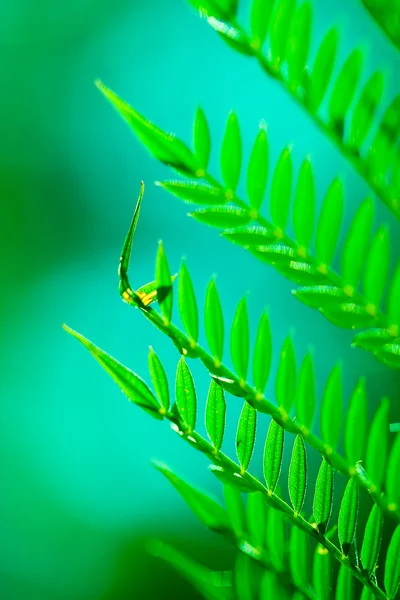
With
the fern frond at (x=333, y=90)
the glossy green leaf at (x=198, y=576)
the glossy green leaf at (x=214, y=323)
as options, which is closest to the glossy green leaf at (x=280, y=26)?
the fern frond at (x=333, y=90)

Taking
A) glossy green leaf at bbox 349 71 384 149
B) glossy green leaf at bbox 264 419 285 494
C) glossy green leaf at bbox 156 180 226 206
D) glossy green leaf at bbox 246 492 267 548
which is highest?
glossy green leaf at bbox 349 71 384 149

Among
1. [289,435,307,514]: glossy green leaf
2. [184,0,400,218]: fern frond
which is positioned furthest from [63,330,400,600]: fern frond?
[184,0,400,218]: fern frond

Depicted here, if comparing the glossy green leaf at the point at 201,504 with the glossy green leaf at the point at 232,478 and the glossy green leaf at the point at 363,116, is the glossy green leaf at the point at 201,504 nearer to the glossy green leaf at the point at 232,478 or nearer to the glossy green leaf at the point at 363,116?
the glossy green leaf at the point at 232,478

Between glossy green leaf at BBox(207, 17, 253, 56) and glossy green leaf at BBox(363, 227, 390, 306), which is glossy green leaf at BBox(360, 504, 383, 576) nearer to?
glossy green leaf at BBox(363, 227, 390, 306)

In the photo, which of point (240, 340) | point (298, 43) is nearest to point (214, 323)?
point (240, 340)

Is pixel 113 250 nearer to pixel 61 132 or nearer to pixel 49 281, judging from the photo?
pixel 49 281

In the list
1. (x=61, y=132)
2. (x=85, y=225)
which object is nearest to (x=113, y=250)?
(x=85, y=225)

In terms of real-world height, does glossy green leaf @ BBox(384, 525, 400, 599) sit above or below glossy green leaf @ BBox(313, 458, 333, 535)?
below
